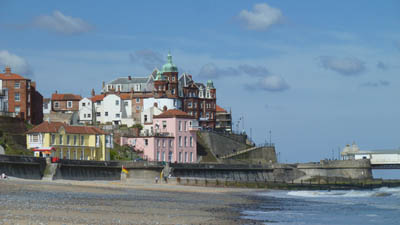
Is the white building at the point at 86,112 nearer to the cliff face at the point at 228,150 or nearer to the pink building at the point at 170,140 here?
the pink building at the point at 170,140

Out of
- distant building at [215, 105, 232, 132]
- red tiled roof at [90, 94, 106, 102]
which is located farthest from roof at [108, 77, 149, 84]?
distant building at [215, 105, 232, 132]

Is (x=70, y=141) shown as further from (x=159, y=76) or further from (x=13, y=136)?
(x=159, y=76)

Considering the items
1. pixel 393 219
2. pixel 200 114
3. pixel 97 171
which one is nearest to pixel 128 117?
pixel 200 114

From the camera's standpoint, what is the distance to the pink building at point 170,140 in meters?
89.6

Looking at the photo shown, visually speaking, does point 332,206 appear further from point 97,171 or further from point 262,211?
point 97,171

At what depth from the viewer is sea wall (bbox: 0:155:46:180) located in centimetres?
5831

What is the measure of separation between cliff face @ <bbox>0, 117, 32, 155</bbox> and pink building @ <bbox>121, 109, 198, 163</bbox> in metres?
14.7

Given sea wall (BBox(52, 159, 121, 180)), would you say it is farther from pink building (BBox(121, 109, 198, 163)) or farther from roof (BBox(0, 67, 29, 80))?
roof (BBox(0, 67, 29, 80))

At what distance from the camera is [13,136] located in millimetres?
75875

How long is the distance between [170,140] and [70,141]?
17.9 metres

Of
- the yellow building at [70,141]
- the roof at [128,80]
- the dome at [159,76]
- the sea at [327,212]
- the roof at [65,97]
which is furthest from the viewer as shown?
the roof at [128,80]

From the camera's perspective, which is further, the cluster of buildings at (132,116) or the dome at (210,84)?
the dome at (210,84)

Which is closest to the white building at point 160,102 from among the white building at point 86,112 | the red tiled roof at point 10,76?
the white building at point 86,112

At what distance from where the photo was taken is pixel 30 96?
8950cm
